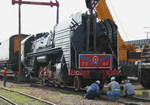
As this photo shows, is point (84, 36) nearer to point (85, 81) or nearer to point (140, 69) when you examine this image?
point (85, 81)

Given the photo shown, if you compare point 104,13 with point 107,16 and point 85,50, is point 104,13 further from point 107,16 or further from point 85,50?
point 85,50

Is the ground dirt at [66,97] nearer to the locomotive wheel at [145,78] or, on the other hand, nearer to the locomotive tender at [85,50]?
the locomotive tender at [85,50]

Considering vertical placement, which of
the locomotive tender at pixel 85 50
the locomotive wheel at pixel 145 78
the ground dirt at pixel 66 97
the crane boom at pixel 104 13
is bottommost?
the ground dirt at pixel 66 97

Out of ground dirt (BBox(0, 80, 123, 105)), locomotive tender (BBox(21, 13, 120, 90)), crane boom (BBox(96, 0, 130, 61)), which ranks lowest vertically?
ground dirt (BBox(0, 80, 123, 105))

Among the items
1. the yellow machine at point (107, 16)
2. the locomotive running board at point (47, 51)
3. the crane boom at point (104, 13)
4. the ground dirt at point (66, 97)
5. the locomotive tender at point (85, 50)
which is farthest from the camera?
the crane boom at point (104, 13)

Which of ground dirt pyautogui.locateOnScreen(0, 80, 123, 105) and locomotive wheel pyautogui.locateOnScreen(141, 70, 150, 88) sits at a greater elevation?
locomotive wheel pyautogui.locateOnScreen(141, 70, 150, 88)

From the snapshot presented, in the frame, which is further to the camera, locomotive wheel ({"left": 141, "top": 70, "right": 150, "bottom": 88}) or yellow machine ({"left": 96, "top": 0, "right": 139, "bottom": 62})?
yellow machine ({"left": 96, "top": 0, "right": 139, "bottom": 62})

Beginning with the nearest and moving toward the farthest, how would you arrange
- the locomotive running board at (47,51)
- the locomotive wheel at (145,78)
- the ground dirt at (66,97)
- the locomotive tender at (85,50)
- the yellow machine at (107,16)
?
the ground dirt at (66,97) → the locomotive tender at (85,50) → the locomotive running board at (47,51) → the locomotive wheel at (145,78) → the yellow machine at (107,16)

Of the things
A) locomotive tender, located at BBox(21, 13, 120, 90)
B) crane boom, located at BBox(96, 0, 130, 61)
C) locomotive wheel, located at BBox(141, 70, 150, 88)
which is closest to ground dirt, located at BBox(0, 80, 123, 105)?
locomotive tender, located at BBox(21, 13, 120, 90)

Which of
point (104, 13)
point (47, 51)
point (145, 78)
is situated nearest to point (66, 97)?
point (47, 51)

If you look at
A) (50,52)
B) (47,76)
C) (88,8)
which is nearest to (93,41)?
(88,8)

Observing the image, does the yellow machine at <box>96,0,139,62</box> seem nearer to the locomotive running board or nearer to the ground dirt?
the locomotive running board

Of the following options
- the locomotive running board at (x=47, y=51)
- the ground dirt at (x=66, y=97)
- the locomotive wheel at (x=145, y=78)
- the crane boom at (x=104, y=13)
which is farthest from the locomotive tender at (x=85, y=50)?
the crane boom at (x=104, y=13)

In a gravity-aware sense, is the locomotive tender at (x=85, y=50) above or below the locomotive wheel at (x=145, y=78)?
above
